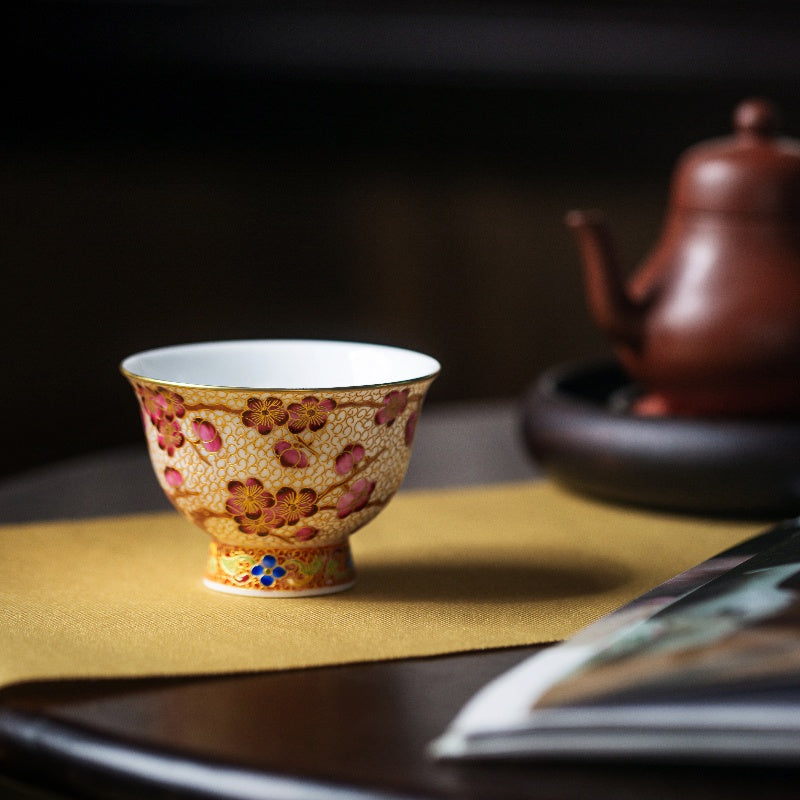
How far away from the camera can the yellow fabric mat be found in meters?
0.44

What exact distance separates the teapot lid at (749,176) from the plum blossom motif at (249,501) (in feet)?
1.12

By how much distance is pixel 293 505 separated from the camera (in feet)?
1.65

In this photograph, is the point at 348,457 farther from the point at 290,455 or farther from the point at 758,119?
the point at 758,119

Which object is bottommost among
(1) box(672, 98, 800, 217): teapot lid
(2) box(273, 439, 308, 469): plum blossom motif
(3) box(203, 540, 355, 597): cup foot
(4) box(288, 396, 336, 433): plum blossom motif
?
(3) box(203, 540, 355, 597): cup foot

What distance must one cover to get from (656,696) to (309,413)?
195 millimetres

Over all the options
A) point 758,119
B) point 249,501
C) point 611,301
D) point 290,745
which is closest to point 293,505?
point 249,501

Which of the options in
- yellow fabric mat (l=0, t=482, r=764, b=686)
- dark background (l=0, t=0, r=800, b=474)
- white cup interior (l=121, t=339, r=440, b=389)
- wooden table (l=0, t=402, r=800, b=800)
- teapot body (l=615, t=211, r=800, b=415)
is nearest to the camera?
wooden table (l=0, t=402, r=800, b=800)

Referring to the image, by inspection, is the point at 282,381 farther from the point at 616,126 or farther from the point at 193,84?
the point at 616,126

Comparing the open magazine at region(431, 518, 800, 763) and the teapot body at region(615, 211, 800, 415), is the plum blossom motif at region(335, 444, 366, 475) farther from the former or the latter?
the teapot body at region(615, 211, 800, 415)

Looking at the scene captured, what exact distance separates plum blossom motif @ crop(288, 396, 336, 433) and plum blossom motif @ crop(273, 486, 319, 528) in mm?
26

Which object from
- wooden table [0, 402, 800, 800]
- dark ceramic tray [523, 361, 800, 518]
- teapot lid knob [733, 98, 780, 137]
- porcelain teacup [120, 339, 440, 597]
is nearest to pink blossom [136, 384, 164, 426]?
porcelain teacup [120, 339, 440, 597]

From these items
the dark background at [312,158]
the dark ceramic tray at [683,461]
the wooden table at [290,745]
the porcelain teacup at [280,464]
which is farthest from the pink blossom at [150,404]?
the dark background at [312,158]

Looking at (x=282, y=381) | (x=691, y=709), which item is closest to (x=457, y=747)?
(x=691, y=709)

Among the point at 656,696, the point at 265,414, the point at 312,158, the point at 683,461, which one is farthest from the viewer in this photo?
the point at 312,158
